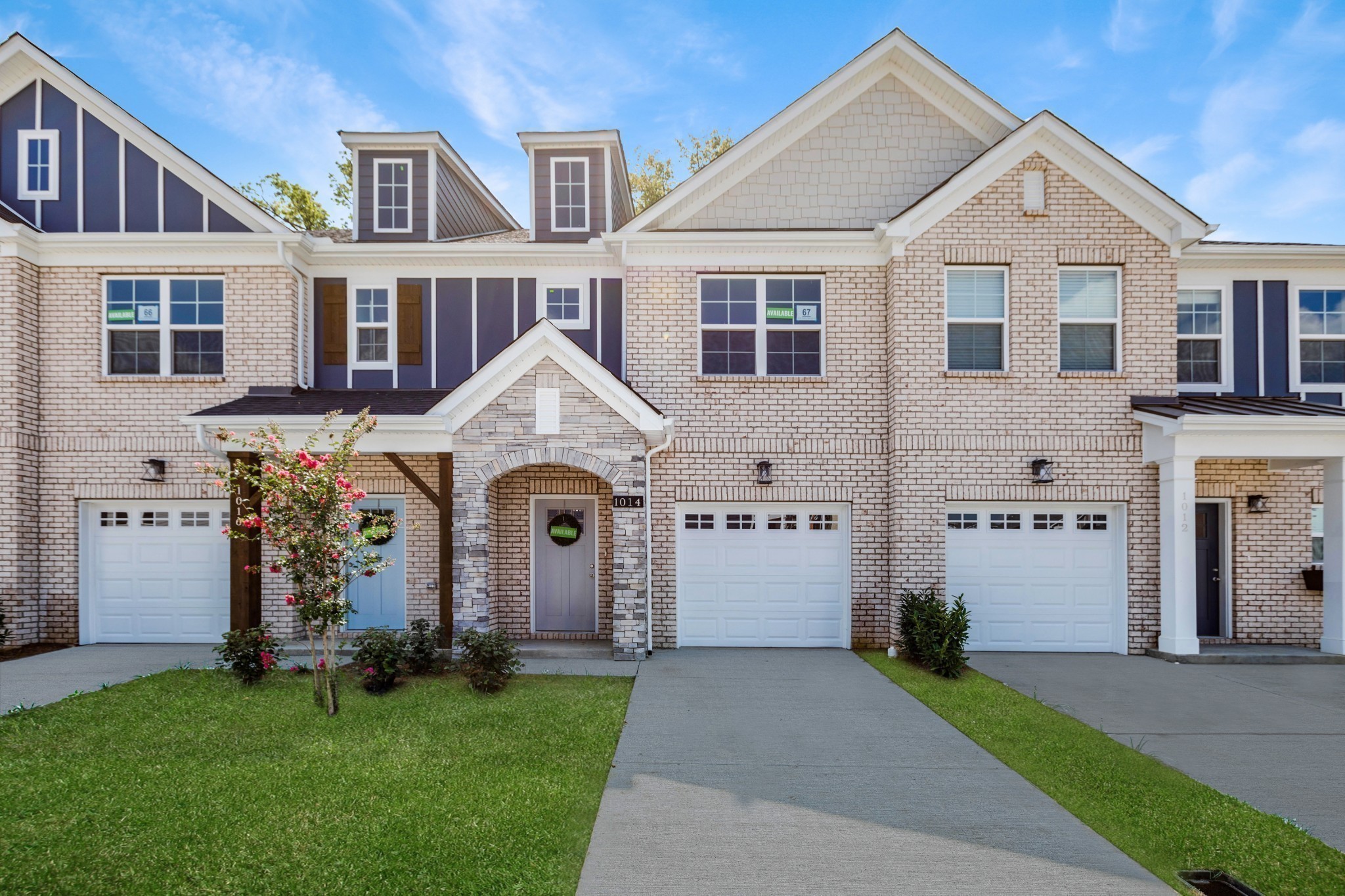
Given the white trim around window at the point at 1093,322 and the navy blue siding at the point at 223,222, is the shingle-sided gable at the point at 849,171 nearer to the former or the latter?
the white trim around window at the point at 1093,322

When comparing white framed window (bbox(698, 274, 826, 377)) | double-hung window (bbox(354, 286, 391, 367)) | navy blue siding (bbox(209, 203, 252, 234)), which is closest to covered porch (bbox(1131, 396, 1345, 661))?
white framed window (bbox(698, 274, 826, 377))

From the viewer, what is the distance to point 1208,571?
11719 mm

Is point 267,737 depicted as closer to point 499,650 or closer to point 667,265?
point 499,650

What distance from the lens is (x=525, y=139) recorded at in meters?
13.1

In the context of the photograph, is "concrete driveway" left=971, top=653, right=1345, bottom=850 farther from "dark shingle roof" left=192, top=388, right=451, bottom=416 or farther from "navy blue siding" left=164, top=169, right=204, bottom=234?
"navy blue siding" left=164, top=169, right=204, bottom=234

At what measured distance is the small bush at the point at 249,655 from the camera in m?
8.60

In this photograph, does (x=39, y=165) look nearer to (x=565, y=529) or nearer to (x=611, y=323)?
(x=611, y=323)

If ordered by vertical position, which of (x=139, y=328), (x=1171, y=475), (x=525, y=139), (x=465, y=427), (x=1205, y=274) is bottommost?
(x=1171, y=475)

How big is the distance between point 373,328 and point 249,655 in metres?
Result: 5.76

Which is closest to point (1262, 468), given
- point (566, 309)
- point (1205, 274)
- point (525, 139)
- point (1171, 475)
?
point (1171, 475)

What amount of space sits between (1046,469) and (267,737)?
10.4 m

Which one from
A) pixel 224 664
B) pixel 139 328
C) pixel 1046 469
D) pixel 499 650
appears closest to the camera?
pixel 499 650

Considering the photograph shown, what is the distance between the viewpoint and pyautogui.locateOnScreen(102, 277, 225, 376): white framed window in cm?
1170

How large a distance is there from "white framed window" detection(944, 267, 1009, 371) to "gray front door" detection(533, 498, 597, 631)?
244 inches
